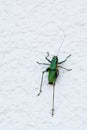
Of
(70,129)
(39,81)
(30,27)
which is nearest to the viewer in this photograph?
(70,129)

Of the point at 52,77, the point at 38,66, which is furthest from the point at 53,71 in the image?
the point at 38,66

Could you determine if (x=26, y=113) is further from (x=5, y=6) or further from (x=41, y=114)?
(x=5, y=6)

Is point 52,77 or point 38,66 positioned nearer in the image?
point 52,77

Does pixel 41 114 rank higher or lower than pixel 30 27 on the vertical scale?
lower

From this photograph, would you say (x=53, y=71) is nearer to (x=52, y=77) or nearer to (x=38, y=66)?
(x=52, y=77)

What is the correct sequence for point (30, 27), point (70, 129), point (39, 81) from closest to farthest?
point (70, 129) → point (39, 81) → point (30, 27)

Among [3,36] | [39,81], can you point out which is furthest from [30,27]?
[39,81]

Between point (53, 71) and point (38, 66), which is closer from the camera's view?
point (53, 71)

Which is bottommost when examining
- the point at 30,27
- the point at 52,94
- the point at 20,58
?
the point at 52,94
